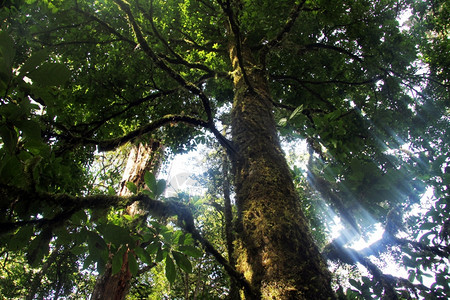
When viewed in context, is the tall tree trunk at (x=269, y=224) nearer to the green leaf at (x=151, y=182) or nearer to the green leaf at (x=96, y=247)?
the green leaf at (x=151, y=182)

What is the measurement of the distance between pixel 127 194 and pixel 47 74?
5312 millimetres

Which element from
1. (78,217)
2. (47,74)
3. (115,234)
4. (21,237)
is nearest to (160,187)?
(115,234)

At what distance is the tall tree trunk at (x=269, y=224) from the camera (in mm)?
1435

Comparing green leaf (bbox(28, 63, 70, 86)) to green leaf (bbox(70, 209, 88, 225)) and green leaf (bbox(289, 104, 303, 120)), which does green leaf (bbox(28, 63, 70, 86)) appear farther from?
green leaf (bbox(289, 104, 303, 120))

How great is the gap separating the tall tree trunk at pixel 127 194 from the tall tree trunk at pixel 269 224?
264 centimetres

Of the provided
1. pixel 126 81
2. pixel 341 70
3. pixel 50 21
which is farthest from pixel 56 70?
pixel 341 70

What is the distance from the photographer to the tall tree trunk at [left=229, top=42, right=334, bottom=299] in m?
1.43

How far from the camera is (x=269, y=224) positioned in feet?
5.74

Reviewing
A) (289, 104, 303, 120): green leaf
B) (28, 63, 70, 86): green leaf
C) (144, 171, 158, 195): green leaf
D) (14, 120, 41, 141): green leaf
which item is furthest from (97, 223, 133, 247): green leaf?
(289, 104, 303, 120): green leaf

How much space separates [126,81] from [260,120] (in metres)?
3.26

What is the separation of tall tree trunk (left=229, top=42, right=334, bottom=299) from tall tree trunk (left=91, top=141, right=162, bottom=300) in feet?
8.65

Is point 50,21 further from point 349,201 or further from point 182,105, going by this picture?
point 349,201

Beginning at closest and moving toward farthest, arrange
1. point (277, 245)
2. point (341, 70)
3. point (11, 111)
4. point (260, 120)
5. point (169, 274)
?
point (11, 111)
point (169, 274)
point (277, 245)
point (260, 120)
point (341, 70)

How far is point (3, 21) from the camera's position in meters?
2.98
